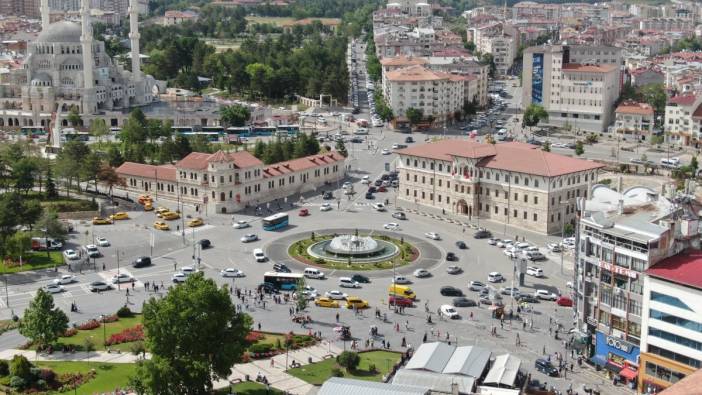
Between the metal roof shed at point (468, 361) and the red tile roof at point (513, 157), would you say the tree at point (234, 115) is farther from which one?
the metal roof shed at point (468, 361)

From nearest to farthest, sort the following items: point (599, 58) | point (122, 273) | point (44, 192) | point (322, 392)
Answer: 1. point (322, 392)
2. point (122, 273)
3. point (44, 192)
4. point (599, 58)

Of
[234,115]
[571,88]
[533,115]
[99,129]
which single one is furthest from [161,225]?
[571,88]

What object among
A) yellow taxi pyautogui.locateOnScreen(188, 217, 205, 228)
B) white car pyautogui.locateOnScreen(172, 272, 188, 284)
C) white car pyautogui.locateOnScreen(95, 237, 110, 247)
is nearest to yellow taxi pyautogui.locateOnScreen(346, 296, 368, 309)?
white car pyautogui.locateOnScreen(172, 272, 188, 284)

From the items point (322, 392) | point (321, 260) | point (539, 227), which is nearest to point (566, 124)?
point (539, 227)

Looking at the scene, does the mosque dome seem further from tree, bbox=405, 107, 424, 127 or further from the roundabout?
the roundabout

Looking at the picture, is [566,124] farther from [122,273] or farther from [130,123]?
[122,273]

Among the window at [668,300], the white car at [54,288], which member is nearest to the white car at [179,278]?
the white car at [54,288]
